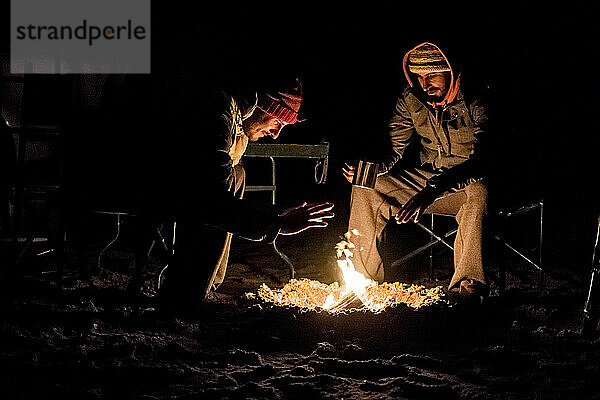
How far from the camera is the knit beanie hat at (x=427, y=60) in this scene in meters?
4.12

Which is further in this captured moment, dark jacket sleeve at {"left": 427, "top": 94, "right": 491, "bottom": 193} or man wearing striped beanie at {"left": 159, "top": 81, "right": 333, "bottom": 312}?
dark jacket sleeve at {"left": 427, "top": 94, "right": 491, "bottom": 193}

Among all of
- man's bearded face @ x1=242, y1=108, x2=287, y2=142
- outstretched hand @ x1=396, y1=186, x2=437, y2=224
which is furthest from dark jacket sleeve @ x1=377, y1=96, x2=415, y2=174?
man's bearded face @ x1=242, y1=108, x2=287, y2=142

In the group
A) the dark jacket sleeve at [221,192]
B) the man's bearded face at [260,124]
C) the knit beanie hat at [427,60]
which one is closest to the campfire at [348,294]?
the dark jacket sleeve at [221,192]

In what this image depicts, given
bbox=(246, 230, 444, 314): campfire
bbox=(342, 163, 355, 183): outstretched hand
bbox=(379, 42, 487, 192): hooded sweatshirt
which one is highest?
bbox=(379, 42, 487, 192): hooded sweatshirt

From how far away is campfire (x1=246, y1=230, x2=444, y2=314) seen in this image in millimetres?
3598

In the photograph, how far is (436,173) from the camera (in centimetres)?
428

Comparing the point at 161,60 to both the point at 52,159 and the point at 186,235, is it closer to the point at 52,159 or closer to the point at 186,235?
the point at 52,159

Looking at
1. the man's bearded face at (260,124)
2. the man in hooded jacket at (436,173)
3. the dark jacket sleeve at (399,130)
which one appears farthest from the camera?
the dark jacket sleeve at (399,130)

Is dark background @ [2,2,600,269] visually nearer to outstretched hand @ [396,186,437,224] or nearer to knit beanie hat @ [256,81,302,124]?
knit beanie hat @ [256,81,302,124]

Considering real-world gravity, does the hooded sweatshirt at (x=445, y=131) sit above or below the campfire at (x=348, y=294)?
above

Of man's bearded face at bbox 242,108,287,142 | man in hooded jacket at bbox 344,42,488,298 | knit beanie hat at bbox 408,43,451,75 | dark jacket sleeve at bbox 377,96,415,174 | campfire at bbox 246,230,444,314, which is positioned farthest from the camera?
dark jacket sleeve at bbox 377,96,415,174

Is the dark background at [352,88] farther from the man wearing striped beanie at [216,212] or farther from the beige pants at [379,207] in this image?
the beige pants at [379,207]

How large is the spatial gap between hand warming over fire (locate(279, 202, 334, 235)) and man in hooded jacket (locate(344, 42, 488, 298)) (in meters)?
0.64

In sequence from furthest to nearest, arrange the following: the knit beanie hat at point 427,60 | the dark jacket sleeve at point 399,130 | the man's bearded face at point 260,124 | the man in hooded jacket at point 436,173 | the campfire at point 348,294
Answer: the dark jacket sleeve at point 399,130 < the knit beanie hat at point 427,60 < the man in hooded jacket at point 436,173 < the man's bearded face at point 260,124 < the campfire at point 348,294
